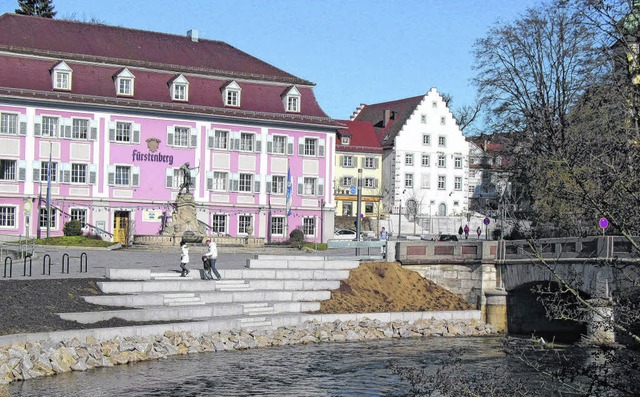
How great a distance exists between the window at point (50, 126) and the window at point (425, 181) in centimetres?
4071

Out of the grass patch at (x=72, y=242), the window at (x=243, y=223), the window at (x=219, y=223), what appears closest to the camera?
the grass patch at (x=72, y=242)

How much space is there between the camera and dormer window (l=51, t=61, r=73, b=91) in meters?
59.9

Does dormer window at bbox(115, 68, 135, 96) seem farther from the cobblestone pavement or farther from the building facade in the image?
the building facade

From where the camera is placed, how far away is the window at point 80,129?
60.3 meters

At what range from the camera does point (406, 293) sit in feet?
130

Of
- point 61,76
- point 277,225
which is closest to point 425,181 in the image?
point 277,225

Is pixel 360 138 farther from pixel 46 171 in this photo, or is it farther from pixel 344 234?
pixel 46 171

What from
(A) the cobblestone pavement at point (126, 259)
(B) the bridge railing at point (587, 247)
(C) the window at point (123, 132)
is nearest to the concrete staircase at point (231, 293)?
(A) the cobblestone pavement at point (126, 259)

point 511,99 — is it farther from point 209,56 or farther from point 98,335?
point 98,335

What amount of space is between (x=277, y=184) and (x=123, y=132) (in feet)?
36.6

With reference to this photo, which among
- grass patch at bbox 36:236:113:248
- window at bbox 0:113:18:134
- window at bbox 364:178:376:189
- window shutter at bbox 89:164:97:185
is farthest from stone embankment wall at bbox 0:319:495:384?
window at bbox 364:178:376:189

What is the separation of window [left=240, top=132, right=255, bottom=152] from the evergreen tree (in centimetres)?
3026

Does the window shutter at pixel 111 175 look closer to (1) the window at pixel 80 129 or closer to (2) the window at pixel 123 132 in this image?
(2) the window at pixel 123 132

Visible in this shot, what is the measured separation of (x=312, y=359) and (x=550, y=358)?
6726 mm
